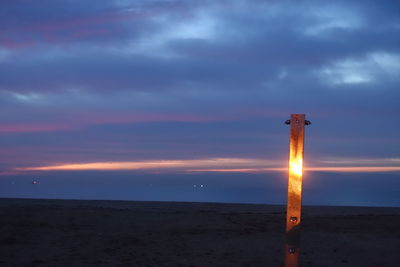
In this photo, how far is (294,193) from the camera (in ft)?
24.1

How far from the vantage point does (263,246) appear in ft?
50.9

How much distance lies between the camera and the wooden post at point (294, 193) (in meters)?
7.34

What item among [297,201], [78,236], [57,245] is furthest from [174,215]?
[297,201]

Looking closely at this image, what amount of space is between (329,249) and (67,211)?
14.3 meters

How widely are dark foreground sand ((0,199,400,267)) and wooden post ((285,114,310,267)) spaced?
6111 mm

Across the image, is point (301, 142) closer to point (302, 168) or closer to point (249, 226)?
point (302, 168)

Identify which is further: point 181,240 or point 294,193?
point 181,240

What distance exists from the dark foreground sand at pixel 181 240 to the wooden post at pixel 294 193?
20.1 ft

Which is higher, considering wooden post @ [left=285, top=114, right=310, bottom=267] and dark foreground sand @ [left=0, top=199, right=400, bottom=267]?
wooden post @ [left=285, top=114, right=310, bottom=267]

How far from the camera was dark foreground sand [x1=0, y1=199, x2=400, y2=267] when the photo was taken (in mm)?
13570

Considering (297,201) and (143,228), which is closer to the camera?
(297,201)

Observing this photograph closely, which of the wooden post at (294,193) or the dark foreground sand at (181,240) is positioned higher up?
the wooden post at (294,193)

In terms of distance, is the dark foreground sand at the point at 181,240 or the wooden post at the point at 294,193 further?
the dark foreground sand at the point at 181,240

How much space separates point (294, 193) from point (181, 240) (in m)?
9.87
